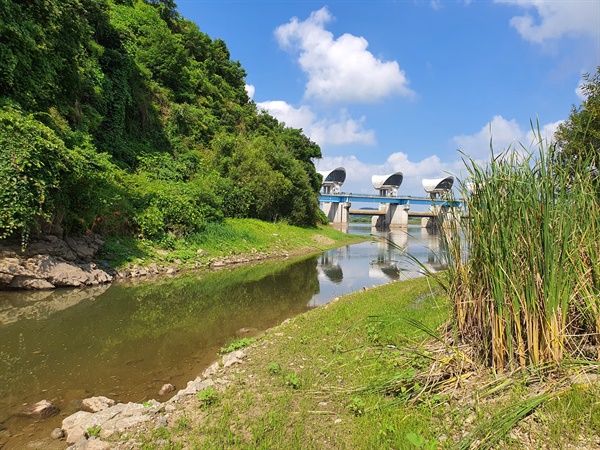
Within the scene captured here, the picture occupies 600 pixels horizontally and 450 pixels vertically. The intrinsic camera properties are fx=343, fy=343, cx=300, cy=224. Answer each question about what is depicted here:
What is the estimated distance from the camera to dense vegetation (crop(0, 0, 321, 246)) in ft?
37.7

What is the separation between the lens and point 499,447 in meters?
2.82

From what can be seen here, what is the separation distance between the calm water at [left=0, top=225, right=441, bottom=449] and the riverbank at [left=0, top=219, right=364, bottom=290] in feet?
2.50

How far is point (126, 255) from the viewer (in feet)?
53.4

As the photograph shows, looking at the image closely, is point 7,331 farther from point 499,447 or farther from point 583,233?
point 583,233

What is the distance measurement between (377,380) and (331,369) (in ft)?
3.21

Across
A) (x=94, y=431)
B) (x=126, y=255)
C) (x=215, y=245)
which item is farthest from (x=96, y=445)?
(x=215, y=245)

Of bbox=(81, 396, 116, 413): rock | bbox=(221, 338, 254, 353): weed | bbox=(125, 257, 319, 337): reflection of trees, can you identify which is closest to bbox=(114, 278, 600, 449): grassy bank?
bbox=(81, 396, 116, 413): rock

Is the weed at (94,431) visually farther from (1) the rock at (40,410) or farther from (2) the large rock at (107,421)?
(1) the rock at (40,410)

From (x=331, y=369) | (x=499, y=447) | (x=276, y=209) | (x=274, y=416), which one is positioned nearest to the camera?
(x=499, y=447)

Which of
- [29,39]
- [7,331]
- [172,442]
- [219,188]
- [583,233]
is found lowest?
[7,331]

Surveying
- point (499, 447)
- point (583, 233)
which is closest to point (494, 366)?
point (499, 447)

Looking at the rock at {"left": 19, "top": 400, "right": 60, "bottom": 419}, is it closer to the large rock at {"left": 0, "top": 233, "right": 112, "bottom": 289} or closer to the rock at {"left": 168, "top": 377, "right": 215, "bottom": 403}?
the rock at {"left": 168, "top": 377, "right": 215, "bottom": 403}

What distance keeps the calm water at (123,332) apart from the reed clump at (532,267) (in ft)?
2.25

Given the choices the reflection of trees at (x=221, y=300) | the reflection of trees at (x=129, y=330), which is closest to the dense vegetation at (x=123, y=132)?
the reflection of trees at (x=129, y=330)
